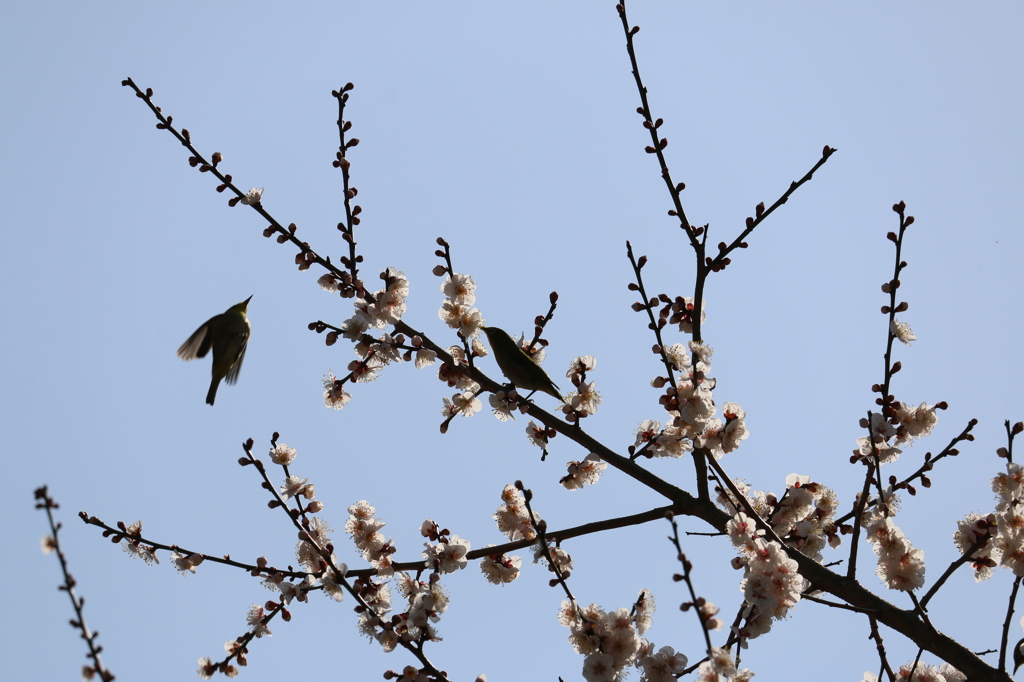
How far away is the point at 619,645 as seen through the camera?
3531 millimetres

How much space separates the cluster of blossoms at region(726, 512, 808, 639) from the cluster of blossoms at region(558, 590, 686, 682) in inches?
16.4

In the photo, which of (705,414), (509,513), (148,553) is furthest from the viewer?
(509,513)

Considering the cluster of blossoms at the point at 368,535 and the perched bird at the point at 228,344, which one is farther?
the perched bird at the point at 228,344

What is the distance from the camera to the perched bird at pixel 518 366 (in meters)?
4.08

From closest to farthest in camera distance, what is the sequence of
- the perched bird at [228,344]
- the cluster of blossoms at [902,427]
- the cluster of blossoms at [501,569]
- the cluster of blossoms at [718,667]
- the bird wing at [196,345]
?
1. the cluster of blossoms at [718,667]
2. the cluster of blossoms at [902,427]
3. the cluster of blossoms at [501,569]
4. the bird wing at [196,345]
5. the perched bird at [228,344]

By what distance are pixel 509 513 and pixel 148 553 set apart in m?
1.98

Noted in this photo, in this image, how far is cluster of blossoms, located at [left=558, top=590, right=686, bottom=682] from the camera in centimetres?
350

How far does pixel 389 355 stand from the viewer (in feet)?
13.1

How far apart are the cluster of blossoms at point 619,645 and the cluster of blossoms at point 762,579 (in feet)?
1.37

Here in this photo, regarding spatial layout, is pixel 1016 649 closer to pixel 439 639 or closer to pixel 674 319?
pixel 674 319

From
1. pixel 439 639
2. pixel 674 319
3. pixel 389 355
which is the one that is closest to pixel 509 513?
pixel 439 639

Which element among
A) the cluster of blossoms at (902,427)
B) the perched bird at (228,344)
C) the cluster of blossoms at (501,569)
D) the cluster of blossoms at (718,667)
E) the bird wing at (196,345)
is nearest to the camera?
the cluster of blossoms at (718,667)

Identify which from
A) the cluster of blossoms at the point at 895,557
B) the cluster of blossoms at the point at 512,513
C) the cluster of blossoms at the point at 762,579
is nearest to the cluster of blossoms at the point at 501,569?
the cluster of blossoms at the point at 512,513

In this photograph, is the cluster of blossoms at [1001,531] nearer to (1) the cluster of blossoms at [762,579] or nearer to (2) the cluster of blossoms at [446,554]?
(1) the cluster of blossoms at [762,579]
